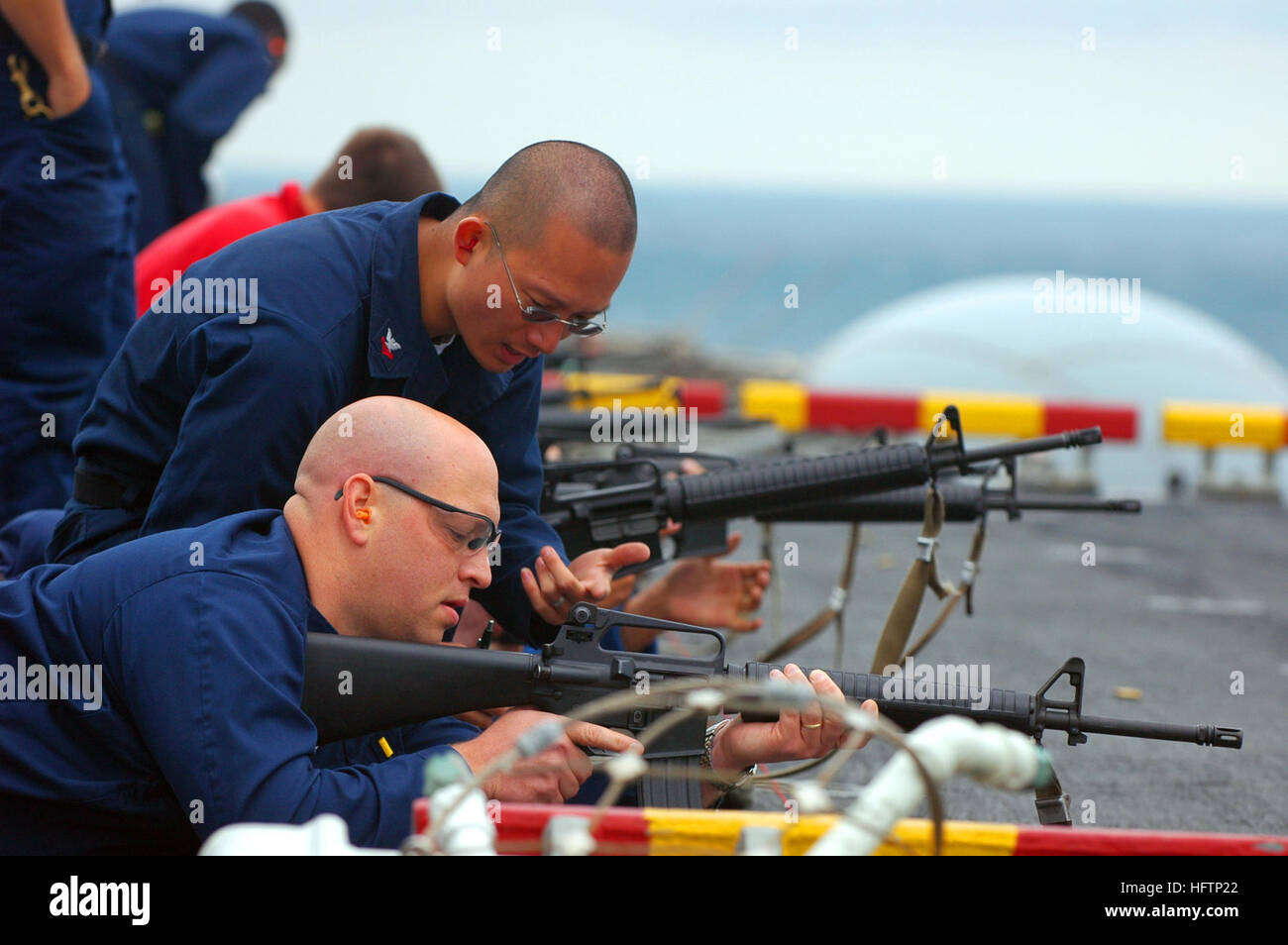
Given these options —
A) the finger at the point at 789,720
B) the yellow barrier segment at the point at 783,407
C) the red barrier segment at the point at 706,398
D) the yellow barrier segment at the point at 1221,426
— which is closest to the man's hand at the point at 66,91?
the finger at the point at 789,720

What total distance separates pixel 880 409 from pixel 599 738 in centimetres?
514

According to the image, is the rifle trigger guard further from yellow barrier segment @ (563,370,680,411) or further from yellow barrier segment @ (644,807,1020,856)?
yellow barrier segment @ (563,370,680,411)

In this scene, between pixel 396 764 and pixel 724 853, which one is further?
pixel 396 764

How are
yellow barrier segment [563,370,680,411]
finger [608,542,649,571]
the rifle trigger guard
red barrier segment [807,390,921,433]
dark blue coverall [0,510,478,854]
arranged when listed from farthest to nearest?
red barrier segment [807,390,921,433], yellow barrier segment [563,370,680,411], finger [608,542,649,571], the rifle trigger guard, dark blue coverall [0,510,478,854]

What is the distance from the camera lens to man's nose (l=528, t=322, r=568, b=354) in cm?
234

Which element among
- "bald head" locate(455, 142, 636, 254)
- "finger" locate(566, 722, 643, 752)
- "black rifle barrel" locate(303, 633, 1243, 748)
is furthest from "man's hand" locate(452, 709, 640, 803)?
"bald head" locate(455, 142, 636, 254)

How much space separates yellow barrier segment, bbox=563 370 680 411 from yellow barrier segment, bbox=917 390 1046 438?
1.43m

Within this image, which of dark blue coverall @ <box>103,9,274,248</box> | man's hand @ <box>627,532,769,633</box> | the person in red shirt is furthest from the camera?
dark blue coverall @ <box>103,9,274,248</box>

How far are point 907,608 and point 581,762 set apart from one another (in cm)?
144

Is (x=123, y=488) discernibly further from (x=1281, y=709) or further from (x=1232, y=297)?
(x=1232, y=297)

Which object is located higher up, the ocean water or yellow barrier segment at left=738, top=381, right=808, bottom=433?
the ocean water

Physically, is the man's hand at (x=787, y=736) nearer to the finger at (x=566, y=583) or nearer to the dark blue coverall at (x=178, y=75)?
the finger at (x=566, y=583)

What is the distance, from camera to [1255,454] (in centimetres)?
794
